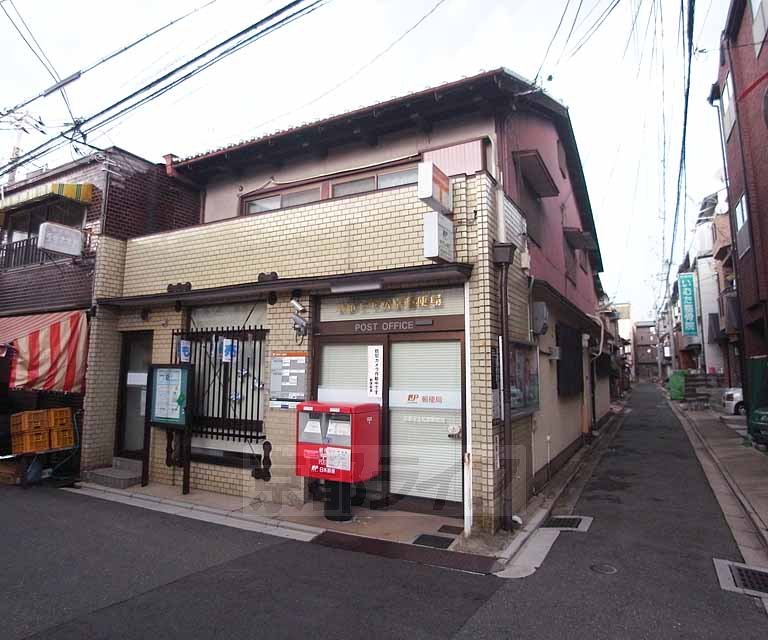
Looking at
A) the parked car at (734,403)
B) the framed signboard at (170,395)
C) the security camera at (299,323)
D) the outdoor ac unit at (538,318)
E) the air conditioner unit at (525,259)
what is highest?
the air conditioner unit at (525,259)

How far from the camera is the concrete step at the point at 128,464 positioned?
28.8 feet

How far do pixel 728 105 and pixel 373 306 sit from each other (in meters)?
15.0

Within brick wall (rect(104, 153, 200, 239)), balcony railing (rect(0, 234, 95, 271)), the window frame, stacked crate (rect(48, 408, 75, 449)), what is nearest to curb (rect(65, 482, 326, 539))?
stacked crate (rect(48, 408, 75, 449))

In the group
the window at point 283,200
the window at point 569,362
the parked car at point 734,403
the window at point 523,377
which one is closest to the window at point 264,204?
the window at point 283,200

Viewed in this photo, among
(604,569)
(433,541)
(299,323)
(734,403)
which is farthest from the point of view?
(734,403)

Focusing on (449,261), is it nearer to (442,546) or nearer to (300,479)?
(442,546)

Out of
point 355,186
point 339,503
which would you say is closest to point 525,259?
point 355,186

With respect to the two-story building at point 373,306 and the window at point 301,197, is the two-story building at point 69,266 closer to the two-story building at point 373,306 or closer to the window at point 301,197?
the two-story building at point 373,306

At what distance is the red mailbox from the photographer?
6227 mm

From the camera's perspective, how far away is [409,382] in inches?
266

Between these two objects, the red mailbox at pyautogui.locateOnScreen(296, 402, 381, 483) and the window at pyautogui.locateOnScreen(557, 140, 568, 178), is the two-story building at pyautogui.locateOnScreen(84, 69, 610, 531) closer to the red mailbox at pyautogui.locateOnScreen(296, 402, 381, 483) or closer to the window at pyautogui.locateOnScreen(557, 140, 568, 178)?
the red mailbox at pyautogui.locateOnScreen(296, 402, 381, 483)

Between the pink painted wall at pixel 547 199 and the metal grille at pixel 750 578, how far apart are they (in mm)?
4701

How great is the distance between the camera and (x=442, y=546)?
5594 millimetres

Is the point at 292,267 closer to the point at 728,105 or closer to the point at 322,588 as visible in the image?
the point at 322,588
